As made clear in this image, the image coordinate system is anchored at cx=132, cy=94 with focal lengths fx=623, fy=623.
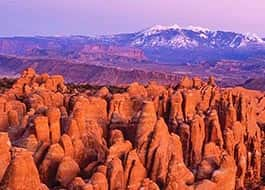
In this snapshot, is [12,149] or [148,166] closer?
[12,149]

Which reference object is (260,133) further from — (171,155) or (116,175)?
(116,175)

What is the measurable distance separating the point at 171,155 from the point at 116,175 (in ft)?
13.3

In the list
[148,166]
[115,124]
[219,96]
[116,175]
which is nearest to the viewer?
[116,175]

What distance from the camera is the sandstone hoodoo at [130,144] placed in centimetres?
2014

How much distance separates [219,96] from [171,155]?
15.5 meters

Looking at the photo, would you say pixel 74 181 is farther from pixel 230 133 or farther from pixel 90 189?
pixel 230 133

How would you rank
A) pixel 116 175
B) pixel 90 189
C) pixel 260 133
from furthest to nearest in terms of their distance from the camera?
pixel 260 133
pixel 116 175
pixel 90 189

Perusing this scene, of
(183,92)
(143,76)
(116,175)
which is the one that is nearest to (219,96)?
(183,92)

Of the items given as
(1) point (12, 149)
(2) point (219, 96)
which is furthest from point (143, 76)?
(1) point (12, 149)

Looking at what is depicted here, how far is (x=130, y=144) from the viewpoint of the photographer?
23.9 m

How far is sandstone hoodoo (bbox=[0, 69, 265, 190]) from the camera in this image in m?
20.1

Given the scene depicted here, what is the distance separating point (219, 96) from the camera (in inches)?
1523

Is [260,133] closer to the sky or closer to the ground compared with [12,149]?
closer to the ground

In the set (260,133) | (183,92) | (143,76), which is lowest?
(143,76)
